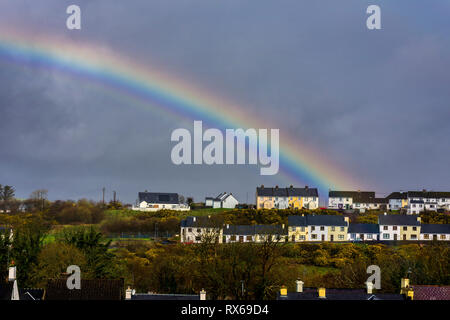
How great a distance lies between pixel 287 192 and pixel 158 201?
28.3m

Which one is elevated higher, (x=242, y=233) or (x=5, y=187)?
(x=5, y=187)

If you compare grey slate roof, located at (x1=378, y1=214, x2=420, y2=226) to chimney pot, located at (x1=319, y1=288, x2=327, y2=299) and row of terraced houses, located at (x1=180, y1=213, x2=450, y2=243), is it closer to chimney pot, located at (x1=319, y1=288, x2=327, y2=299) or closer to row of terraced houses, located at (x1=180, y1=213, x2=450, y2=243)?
row of terraced houses, located at (x1=180, y1=213, x2=450, y2=243)

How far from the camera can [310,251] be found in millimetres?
65625

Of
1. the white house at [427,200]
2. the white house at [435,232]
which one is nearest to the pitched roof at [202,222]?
the white house at [435,232]

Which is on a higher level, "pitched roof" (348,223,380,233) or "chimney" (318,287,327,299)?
"pitched roof" (348,223,380,233)

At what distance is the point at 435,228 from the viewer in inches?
3342

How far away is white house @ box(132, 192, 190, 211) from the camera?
114000mm

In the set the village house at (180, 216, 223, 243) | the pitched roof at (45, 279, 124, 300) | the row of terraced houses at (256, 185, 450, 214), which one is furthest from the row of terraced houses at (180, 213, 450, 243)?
the pitched roof at (45, 279, 124, 300)

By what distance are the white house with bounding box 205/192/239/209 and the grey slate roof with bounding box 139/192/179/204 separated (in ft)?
25.2

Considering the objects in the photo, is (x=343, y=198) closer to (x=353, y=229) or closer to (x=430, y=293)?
(x=353, y=229)

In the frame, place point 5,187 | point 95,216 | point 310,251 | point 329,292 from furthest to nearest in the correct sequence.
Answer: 1. point 5,187
2. point 95,216
3. point 310,251
4. point 329,292
